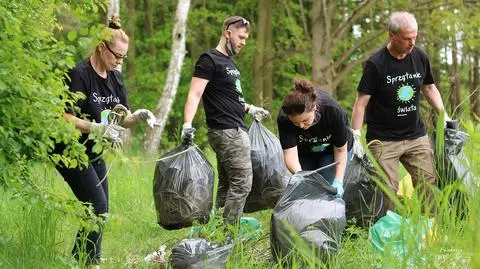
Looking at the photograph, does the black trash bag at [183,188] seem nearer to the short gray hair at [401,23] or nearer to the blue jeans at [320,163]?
the blue jeans at [320,163]

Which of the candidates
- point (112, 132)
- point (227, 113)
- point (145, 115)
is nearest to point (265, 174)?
point (227, 113)

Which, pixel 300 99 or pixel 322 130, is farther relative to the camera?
pixel 322 130

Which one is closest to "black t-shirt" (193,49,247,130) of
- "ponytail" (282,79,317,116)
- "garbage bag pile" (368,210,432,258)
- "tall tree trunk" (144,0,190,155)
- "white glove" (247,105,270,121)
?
"white glove" (247,105,270,121)

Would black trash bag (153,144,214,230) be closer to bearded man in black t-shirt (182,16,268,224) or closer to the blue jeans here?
bearded man in black t-shirt (182,16,268,224)

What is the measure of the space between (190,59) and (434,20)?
6452 mm

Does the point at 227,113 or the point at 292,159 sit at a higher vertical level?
the point at 227,113

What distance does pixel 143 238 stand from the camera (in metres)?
5.88

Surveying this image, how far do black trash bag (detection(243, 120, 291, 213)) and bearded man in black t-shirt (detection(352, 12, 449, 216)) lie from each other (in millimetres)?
678

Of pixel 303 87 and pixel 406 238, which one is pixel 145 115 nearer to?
pixel 303 87

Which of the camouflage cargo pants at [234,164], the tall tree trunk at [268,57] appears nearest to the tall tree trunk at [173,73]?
the tall tree trunk at [268,57]

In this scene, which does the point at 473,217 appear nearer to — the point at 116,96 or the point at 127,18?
the point at 116,96

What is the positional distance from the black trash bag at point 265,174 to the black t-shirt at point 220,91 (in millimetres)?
423

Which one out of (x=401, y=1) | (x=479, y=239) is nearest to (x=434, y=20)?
(x=401, y=1)

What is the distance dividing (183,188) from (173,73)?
7.33 meters
